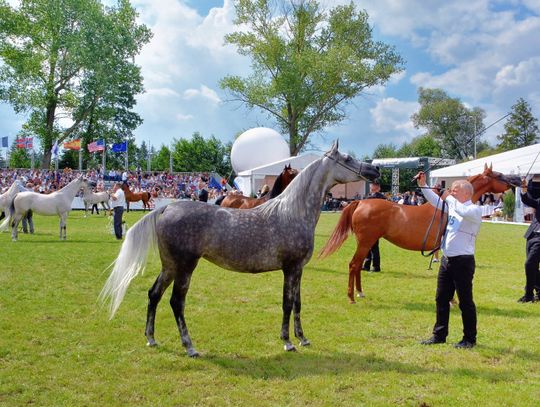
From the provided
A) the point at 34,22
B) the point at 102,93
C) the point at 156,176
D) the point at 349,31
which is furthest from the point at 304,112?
the point at 34,22

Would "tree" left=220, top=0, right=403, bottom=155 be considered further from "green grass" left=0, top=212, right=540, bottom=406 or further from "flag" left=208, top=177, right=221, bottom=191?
"green grass" left=0, top=212, right=540, bottom=406

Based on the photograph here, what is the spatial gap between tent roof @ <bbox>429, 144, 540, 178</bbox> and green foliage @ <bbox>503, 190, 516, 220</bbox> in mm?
1817

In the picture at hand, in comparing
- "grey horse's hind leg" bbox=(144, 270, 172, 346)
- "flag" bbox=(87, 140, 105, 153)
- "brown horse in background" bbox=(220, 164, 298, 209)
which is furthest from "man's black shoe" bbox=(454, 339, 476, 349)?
"flag" bbox=(87, 140, 105, 153)

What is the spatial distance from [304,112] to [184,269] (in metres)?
40.1

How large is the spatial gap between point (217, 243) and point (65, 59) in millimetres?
38886

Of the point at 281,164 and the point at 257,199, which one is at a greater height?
the point at 281,164

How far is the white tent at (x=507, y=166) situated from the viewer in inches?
988

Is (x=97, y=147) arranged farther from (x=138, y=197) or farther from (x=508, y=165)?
(x=508, y=165)

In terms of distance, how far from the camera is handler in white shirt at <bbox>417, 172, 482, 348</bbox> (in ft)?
17.6

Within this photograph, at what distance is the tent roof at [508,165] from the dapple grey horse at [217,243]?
21.9m

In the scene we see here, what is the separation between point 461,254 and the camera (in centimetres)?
536

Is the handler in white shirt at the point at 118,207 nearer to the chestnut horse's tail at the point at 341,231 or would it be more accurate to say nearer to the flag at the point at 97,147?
the chestnut horse's tail at the point at 341,231

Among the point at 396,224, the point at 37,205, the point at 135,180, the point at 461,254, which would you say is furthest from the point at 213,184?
the point at 461,254

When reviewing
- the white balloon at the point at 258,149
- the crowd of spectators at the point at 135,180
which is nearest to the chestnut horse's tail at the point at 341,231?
the crowd of spectators at the point at 135,180
